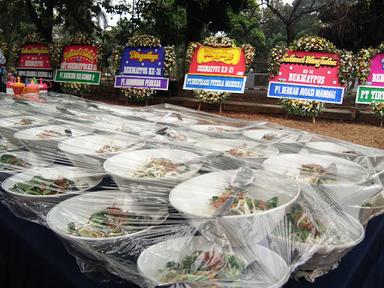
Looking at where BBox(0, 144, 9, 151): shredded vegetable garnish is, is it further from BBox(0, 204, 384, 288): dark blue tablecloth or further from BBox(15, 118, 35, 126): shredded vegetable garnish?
BBox(0, 204, 384, 288): dark blue tablecloth

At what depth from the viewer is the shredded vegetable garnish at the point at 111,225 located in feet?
3.85

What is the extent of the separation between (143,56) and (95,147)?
6.65 metres

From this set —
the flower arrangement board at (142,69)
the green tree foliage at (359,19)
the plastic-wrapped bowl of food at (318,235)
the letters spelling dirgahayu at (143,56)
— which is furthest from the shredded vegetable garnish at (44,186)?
the green tree foliage at (359,19)

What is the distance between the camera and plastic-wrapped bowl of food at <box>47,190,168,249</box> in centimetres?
113

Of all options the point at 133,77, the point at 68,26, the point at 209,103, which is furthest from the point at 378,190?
the point at 68,26

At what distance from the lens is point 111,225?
3.99ft

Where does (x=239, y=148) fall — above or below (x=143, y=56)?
below

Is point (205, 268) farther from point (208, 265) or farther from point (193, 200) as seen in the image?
point (193, 200)

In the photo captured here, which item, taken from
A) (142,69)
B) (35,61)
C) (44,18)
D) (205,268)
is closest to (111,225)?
(205,268)

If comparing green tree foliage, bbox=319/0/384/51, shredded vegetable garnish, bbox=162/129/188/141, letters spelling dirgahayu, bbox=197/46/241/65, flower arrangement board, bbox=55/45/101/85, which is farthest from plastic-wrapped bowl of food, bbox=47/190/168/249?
green tree foliage, bbox=319/0/384/51

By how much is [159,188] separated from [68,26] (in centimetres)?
1117

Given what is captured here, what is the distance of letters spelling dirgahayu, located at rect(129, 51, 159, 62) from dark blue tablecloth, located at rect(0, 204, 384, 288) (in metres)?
6.89

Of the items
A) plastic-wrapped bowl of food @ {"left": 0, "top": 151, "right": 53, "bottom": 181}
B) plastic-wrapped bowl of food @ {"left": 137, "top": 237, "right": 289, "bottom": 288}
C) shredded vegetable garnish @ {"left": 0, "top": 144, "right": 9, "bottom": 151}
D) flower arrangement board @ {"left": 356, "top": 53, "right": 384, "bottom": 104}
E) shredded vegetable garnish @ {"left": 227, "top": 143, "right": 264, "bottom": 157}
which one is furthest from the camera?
flower arrangement board @ {"left": 356, "top": 53, "right": 384, "bottom": 104}

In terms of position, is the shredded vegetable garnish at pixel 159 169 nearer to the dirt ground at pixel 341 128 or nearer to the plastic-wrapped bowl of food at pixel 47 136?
the plastic-wrapped bowl of food at pixel 47 136
